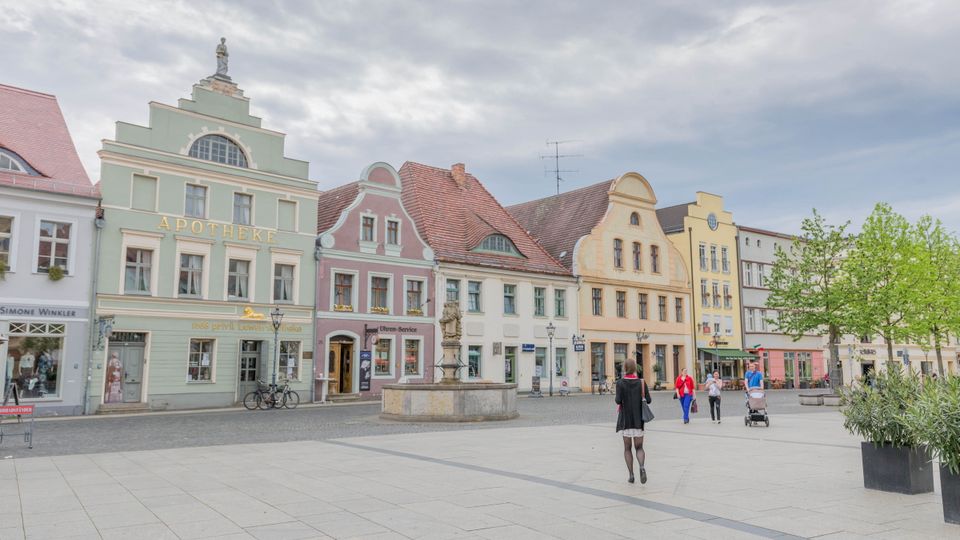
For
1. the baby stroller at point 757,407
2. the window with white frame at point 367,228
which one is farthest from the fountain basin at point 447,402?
the window with white frame at point 367,228

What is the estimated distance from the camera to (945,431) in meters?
7.41

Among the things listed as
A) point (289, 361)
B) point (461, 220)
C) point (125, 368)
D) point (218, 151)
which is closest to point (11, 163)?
point (218, 151)

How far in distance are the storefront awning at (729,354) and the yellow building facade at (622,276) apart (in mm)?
2113

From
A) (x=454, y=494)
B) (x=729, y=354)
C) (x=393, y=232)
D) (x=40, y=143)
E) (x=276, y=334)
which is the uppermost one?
(x=40, y=143)

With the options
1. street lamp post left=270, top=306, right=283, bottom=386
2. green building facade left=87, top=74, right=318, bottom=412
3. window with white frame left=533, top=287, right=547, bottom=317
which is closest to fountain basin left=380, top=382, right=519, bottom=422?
street lamp post left=270, top=306, right=283, bottom=386

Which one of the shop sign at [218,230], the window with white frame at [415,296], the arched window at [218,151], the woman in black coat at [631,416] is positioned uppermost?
the arched window at [218,151]

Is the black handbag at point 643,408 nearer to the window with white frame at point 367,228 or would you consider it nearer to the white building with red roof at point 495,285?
the window with white frame at point 367,228

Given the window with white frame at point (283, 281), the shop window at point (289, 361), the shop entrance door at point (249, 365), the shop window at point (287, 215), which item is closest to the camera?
the shop entrance door at point (249, 365)

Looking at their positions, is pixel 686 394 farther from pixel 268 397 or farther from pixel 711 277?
pixel 711 277

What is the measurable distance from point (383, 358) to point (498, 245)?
9.96 meters

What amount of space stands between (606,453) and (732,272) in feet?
143

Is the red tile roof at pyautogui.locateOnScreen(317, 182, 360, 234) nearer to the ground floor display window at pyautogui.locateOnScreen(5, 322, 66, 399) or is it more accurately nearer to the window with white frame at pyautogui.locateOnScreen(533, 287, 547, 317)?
the window with white frame at pyautogui.locateOnScreen(533, 287, 547, 317)

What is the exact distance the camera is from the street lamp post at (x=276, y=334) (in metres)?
29.3

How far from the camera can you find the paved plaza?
23.8 feet
